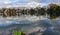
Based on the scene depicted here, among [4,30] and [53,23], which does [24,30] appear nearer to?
[4,30]

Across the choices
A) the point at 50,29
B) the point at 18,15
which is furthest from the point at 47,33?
the point at 18,15

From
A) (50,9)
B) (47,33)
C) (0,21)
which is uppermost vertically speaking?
(50,9)

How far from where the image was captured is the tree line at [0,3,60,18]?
10.4 feet

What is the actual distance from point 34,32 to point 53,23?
44 centimetres

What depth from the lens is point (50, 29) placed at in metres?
3.14

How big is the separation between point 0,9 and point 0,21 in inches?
9.8

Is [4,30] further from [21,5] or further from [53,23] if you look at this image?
[53,23]

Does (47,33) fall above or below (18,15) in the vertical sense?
below

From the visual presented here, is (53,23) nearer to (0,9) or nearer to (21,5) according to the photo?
(21,5)

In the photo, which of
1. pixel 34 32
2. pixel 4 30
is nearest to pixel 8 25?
pixel 4 30

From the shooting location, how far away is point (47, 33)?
3105 millimetres

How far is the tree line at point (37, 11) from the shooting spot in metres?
3.16

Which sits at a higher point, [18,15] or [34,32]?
[18,15]

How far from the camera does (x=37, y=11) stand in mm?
3201
